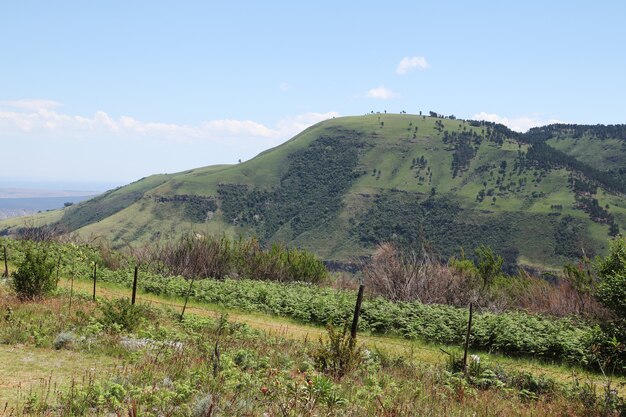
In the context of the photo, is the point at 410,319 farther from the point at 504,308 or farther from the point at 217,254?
the point at 217,254

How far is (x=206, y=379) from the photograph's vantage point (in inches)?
304

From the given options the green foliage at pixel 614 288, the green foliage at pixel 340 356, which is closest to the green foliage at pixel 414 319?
the green foliage at pixel 614 288

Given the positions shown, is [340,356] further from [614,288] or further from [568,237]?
[568,237]

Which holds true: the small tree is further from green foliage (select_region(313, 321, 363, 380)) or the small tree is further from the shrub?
green foliage (select_region(313, 321, 363, 380))

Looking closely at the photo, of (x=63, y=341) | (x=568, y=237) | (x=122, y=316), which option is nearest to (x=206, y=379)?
(x=63, y=341)

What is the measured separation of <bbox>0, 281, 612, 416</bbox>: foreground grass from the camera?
6480 mm

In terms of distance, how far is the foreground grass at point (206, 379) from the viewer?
6480mm

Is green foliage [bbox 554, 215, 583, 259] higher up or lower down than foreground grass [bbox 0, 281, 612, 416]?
lower down

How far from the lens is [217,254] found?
97.7ft

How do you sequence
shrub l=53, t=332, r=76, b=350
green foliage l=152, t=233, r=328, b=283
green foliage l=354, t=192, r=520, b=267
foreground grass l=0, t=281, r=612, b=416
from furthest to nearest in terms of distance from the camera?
green foliage l=354, t=192, r=520, b=267 → green foliage l=152, t=233, r=328, b=283 → shrub l=53, t=332, r=76, b=350 → foreground grass l=0, t=281, r=612, b=416

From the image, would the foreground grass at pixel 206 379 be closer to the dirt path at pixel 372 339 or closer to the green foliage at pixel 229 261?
the dirt path at pixel 372 339

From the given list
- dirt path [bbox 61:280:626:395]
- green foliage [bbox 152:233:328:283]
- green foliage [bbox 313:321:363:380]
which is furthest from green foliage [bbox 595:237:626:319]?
green foliage [bbox 152:233:328:283]

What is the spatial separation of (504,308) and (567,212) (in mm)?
167576

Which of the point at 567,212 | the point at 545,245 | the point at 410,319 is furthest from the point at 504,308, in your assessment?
the point at 567,212
